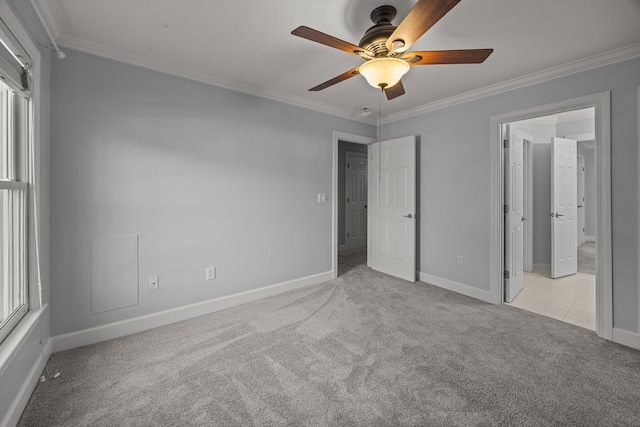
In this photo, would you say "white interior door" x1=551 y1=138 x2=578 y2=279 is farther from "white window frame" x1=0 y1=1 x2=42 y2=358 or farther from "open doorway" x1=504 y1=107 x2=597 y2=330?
"white window frame" x1=0 y1=1 x2=42 y2=358

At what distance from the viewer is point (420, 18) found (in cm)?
138

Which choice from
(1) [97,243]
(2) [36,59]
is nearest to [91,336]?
(1) [97,243]

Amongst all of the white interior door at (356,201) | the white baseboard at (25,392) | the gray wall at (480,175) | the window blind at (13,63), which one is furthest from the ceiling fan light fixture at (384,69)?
the white interior door at (356,201)

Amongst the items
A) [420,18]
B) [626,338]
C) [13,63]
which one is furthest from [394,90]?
[626,338]

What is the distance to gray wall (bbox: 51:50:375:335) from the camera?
222 cm

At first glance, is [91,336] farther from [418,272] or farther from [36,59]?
[418,272]

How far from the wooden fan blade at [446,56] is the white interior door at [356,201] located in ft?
14.4

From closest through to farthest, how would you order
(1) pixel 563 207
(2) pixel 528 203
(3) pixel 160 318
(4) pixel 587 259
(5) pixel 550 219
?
(3) pixel 160 318 < (1) pixel 563 207 < (2) pixel 528 203 < (5) pixel 550 219 < (4) pixel 587 259

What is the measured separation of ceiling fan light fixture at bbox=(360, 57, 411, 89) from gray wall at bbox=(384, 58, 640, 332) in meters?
2.00

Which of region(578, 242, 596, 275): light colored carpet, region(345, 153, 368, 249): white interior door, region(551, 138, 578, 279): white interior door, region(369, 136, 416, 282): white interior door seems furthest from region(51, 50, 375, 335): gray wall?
region(578, 242, 596, 275): light colored carpet

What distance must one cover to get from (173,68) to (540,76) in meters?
3.52

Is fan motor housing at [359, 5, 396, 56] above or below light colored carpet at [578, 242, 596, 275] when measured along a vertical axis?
above

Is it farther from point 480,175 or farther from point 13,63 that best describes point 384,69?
point 480,175

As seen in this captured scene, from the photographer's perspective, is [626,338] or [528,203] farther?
[528,203]
